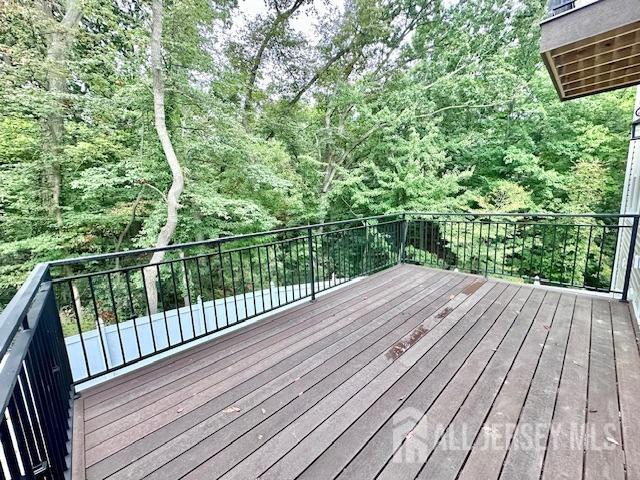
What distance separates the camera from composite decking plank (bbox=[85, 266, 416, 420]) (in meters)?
1.82

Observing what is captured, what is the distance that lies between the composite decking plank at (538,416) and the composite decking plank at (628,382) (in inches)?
11.2

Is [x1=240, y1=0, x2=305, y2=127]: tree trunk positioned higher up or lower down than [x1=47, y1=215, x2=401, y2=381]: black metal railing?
higher up

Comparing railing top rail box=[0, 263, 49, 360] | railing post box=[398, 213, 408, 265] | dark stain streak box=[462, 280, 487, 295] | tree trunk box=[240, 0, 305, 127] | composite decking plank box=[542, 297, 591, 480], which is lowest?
dark stain streak box=[462, 280, 487, 295]

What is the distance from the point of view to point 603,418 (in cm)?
156

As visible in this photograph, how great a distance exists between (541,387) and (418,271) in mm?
2604

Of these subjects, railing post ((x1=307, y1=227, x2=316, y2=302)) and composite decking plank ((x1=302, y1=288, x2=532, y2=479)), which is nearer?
composite decking plank ((x1=302, y1=288, x2=532, y2=479))

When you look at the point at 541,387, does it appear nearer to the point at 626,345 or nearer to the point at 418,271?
the point at 626,345

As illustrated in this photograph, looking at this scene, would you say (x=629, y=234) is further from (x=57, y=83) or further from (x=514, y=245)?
(x=57, y=83)

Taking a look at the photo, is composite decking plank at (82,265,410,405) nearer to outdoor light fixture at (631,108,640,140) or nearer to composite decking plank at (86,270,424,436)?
composite decking plank at (86,270,424,436)

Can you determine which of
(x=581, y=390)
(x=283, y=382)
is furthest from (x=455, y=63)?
(x=283, y=382)

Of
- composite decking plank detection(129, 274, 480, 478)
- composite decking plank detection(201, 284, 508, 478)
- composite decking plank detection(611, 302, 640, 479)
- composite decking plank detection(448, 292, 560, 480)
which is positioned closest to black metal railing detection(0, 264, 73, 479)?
composite decking plank detection(129, 274, 480, 478)

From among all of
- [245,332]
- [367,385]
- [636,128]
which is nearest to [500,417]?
[367,385]

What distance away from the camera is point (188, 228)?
7.16 meters

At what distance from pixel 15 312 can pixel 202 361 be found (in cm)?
145
